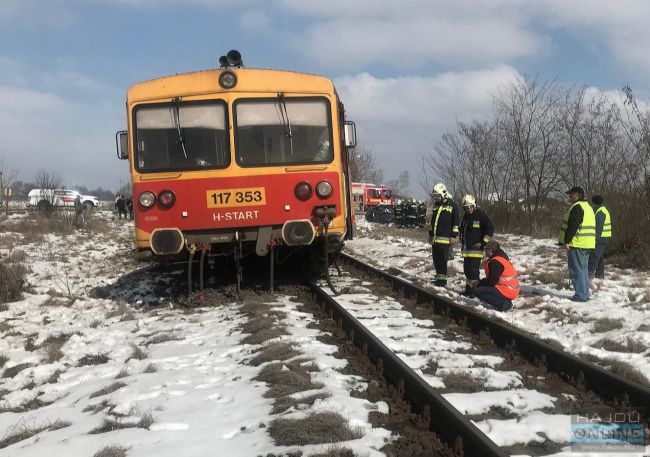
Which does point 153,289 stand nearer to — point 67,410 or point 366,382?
point 67,410

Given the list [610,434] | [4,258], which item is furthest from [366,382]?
[4,258]

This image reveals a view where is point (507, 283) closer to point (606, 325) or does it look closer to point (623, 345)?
point (606, 325)

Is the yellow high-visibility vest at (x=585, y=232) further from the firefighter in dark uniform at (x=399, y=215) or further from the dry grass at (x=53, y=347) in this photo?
the firefighter in dark uniform at (x=399, y=215)

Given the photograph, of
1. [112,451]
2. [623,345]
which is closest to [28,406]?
[112,451]

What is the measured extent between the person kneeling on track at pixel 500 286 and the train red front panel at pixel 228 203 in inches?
97.4

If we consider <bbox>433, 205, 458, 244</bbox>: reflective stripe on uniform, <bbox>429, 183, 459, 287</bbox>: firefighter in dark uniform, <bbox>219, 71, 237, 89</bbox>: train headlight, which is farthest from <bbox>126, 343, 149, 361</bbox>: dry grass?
<bbox>433, 205, 458, 244</bbox>: reflective stripe on uniform

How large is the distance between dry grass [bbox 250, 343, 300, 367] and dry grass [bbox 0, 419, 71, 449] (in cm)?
152

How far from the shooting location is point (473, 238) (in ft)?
27.2

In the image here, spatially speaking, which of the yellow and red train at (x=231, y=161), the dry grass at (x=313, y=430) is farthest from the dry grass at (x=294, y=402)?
the yellow and red train at (x=231, y=161)

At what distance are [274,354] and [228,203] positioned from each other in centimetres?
297

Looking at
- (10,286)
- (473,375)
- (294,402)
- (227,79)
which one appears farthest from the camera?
(10,286)

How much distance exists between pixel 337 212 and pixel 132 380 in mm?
3715

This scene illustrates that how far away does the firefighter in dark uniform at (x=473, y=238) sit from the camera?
817cm

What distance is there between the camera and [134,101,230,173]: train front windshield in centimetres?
723
